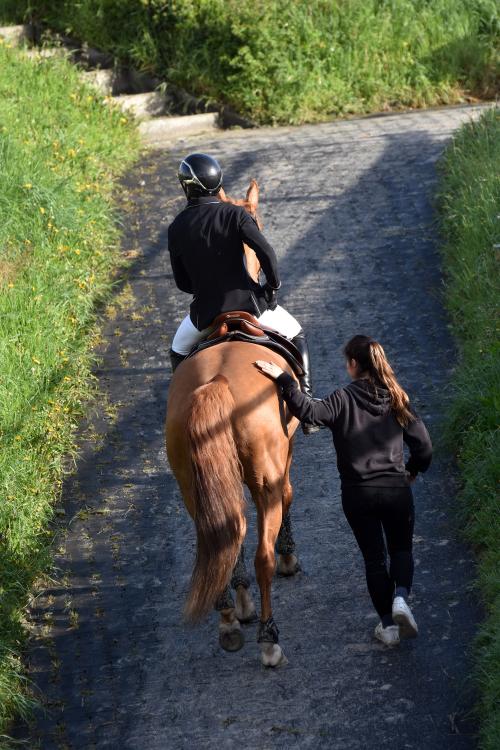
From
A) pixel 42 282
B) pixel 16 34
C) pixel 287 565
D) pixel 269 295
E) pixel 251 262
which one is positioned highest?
pixel 251 262

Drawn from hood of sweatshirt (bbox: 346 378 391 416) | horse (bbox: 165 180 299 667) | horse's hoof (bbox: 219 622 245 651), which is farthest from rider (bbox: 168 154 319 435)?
horse's hoof (bbox: 219 622 245 651)

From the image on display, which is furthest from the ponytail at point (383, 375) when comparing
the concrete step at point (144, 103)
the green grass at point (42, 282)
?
the concrete step at point (144, 103)

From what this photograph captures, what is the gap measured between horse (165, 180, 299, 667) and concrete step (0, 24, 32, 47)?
10829 mm

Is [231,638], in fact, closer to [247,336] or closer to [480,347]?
[247,336]

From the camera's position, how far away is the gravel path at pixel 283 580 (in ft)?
17.5

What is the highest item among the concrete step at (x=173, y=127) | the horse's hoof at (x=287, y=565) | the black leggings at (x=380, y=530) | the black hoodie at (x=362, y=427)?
the black hoodie at (x=362, y=427)

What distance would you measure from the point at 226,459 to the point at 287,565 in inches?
61.3

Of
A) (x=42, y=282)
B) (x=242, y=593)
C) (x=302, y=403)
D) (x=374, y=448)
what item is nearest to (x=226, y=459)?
(x=302, y=403)

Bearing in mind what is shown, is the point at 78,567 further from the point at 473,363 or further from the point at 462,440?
the point at 473,363

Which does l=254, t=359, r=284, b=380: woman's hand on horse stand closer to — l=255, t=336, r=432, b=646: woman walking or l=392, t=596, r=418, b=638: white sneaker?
l=255, t=336, r=432, b=646: woman walking

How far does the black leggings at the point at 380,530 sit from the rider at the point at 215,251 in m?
0.79

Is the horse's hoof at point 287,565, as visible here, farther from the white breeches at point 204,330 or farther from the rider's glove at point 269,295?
the rider's glove at point 269,295

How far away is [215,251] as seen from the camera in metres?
5.93

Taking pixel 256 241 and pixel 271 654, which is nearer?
pixel 271 654
